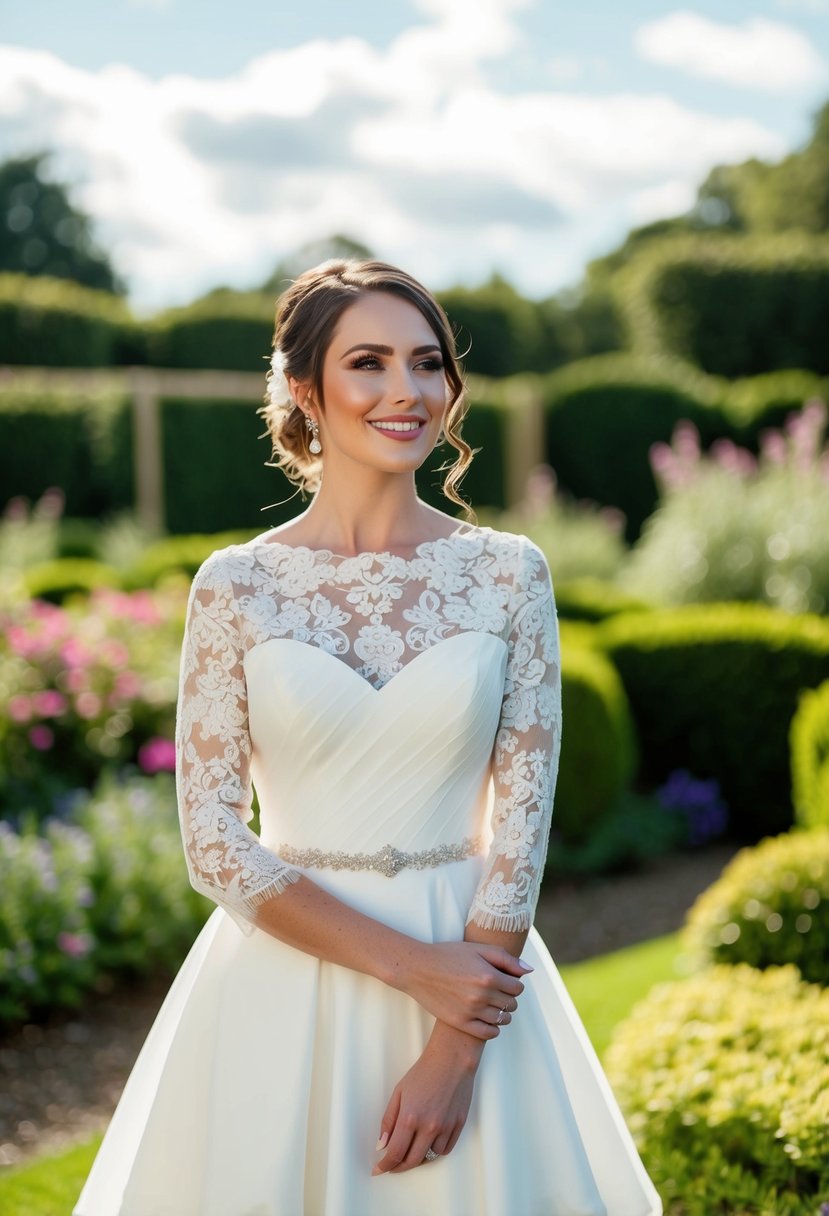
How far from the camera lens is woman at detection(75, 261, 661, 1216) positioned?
2.25m

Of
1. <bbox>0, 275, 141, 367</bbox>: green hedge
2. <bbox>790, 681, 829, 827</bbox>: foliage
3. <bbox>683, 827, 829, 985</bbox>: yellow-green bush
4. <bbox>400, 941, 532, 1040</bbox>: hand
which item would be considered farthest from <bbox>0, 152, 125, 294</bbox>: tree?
<bbox>400, 941, 532, 1040</bbox>: hand

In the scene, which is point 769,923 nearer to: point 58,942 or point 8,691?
point 58,942

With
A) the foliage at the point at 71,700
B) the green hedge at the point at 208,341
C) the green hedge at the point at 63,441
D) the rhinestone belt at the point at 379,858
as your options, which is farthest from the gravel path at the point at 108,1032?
the green hedge at the point at 208,341

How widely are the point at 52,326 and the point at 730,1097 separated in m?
18.9

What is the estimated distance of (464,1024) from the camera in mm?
2158

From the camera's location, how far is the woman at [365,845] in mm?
2250

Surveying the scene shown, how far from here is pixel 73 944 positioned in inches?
216

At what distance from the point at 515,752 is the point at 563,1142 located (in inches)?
27.8

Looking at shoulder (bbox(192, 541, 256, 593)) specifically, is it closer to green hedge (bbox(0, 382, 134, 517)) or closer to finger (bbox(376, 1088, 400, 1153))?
finger (bbox(376, 1088, 400, 1153))

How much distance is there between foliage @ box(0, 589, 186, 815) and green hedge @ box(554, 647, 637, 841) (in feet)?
7.65

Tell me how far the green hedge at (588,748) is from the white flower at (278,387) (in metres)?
5.16

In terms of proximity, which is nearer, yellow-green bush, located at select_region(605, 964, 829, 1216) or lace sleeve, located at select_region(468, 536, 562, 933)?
lace sleeve, located at select_region(468, 536, 562, 933)

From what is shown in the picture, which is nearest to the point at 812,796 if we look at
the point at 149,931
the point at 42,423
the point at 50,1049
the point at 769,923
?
the point at 769,923

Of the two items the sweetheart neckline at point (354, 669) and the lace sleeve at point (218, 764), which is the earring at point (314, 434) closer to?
the lace sleeve at point (218, 764)
